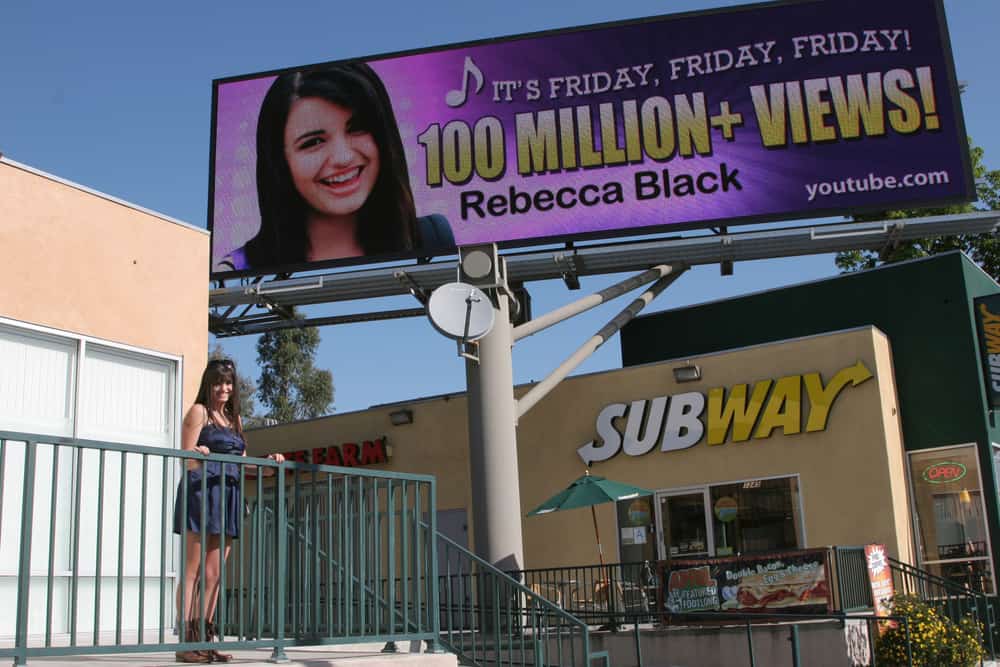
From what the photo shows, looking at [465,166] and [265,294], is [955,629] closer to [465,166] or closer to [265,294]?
[465,166]

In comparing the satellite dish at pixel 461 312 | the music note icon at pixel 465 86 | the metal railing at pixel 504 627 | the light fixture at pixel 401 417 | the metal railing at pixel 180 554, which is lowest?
the metal railing at pixel 504 627

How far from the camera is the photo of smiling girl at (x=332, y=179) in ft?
65.4

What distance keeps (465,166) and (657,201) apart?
11.4 feet

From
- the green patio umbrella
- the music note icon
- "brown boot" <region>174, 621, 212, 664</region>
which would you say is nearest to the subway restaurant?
the green patio umbrella

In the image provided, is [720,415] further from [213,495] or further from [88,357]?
[213,495]

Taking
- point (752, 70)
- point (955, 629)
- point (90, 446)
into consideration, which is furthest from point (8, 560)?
point (752, 70)

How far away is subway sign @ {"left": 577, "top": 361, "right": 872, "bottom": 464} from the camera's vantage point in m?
17.3

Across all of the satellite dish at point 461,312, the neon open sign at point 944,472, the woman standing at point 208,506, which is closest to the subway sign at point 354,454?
the satellite dish at point 461,312

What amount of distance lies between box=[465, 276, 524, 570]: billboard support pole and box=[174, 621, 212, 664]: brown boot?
10074mm

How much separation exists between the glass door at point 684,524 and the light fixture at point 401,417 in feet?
17.2

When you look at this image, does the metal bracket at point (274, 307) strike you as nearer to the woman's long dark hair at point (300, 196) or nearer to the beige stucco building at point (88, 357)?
the woman's long dark hair at point (300, 196)

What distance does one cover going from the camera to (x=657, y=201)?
744 inches

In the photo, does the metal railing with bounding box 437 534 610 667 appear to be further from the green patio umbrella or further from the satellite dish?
the satellite dish

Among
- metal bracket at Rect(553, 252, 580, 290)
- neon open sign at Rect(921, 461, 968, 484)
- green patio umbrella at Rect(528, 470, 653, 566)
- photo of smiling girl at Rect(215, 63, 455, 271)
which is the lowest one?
green patio umbrella at Rect(528, 470, 653, 566)
